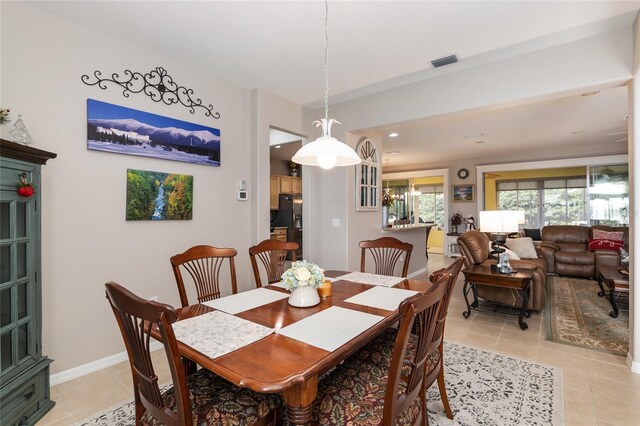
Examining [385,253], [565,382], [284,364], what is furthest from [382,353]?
[565,382]

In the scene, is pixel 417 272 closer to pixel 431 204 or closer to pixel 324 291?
pixel 324 291

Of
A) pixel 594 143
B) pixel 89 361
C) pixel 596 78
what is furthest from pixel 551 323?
pixel 594 143

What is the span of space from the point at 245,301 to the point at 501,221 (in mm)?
2986

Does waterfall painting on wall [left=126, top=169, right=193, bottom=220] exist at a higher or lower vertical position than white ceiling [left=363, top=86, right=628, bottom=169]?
lower

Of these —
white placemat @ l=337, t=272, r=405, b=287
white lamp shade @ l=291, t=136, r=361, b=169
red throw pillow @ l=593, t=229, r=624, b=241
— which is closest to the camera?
white lamp shade @ l=291, t=136, r=361, b=169

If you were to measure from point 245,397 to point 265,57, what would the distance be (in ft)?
9.00

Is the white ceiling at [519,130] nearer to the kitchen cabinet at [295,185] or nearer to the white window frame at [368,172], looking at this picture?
the white window frame at [368,172]

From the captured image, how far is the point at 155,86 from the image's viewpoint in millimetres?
2816

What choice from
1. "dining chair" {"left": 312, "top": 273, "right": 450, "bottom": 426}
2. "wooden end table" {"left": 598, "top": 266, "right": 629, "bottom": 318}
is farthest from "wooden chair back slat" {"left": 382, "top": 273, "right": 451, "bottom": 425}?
"wooden end table" {"left": 598, "top": 266, "right": 629, "bottom": 318}

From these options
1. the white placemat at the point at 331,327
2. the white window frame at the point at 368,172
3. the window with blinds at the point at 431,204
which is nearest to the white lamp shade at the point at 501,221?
the white window frame at the point at 368,172

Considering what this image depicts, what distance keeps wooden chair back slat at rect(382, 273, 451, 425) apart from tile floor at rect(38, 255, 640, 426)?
42.0 inches

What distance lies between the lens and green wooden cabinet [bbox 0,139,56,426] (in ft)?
5.59

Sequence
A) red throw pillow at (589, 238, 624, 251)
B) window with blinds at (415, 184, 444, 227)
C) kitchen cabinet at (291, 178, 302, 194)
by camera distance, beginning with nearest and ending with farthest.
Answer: red throw pillow at (589, 238, 624, 251) < kitchen cabinet at (291, 178, 302, 194) < window with blinds at (415, 184, 444, 227)

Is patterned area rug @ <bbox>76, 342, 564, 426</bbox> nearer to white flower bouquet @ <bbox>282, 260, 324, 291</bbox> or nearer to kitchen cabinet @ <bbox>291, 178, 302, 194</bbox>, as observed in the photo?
white flower bouquet @ <bbox>282, 260, 324, 291</bbox>
